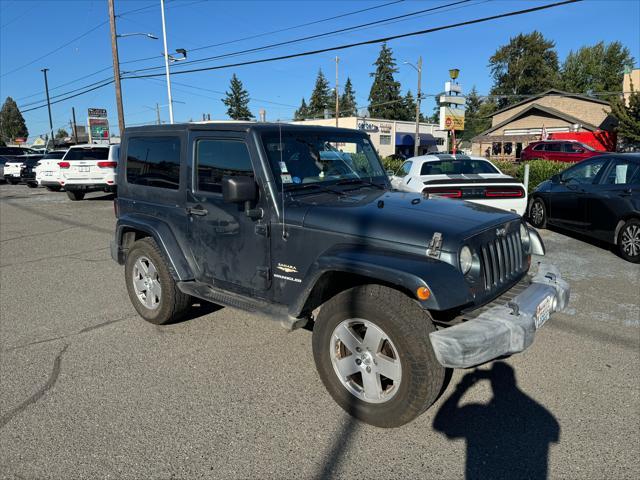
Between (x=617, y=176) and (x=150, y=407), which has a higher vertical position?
(x=617, y=176)

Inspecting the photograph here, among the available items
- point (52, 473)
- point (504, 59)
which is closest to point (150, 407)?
point (52, 473)

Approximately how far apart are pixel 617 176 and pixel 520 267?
17.1 ft

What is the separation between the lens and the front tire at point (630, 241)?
701 centimetres

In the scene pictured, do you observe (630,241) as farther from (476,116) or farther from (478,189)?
(476,116)

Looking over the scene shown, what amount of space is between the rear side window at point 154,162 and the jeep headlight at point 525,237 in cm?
297

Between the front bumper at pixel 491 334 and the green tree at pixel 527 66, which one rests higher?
the green tree at pixel 527 66

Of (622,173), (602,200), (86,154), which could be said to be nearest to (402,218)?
(602,200)

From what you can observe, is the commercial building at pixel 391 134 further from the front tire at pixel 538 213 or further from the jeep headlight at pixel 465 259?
the jeep headlight at pixel 465 259

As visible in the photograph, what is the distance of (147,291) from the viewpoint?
15.5 feet

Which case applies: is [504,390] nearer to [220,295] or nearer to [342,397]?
[342,397]

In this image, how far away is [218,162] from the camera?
3926 mm

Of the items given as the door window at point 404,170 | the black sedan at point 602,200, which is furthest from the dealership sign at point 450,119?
the black sedan at point 602,200

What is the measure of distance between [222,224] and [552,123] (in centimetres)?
4155

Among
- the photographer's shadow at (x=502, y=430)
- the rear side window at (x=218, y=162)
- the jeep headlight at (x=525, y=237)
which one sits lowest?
the photographer's shadow at (x=502, y=430)
